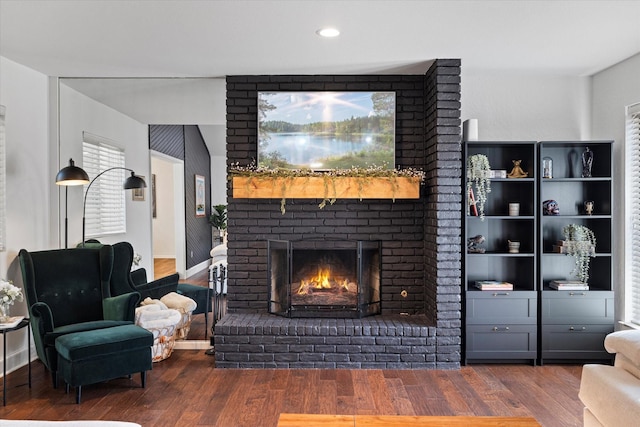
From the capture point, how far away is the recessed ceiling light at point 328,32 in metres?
3.43

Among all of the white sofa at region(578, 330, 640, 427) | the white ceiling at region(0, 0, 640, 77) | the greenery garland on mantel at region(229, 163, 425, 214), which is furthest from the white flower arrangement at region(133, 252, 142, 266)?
the white sofa at region(578, 330, 640, 427)

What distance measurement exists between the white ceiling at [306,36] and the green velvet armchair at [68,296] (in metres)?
1.56

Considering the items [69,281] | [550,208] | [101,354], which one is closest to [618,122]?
[550,208]

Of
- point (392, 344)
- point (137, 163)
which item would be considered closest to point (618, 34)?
point (392, 344)

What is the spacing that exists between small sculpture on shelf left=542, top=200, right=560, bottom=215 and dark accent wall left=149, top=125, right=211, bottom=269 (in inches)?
115

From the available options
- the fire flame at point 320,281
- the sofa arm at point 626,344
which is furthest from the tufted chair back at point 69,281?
the sofa arm at point 626,344

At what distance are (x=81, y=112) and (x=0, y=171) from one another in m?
0.91

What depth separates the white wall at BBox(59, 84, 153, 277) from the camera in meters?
4.59

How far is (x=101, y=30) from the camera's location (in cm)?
345

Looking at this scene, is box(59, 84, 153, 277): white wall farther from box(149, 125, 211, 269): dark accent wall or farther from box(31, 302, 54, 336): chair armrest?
box(31, 302, 54, 336): chair armrest

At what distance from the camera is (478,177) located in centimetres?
436

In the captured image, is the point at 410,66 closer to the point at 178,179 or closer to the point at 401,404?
the point at 178,179

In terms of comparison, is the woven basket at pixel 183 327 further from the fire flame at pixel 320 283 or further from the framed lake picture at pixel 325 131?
the framed lake picture at pixel 325 131

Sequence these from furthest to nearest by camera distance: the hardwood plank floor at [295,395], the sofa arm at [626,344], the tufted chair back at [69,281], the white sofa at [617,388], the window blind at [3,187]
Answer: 1. the window blind at [3,187]
2. the tufted chair back at [69,281]
3. the hardwood plank floor at [295,395]
4. the sofa arm at [626,344]
5. the white sofa at [617,388]
